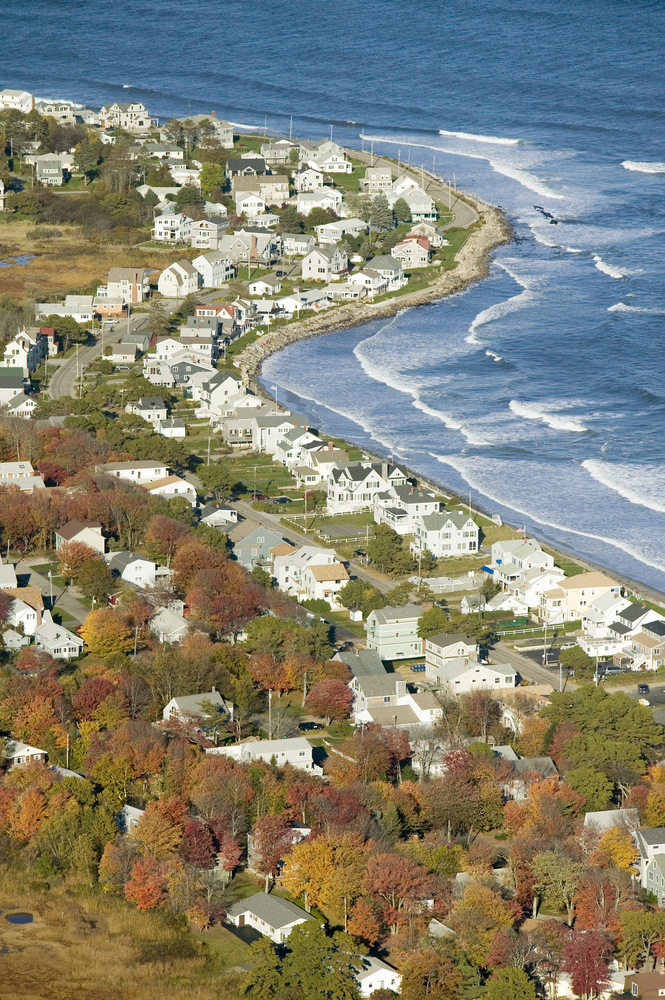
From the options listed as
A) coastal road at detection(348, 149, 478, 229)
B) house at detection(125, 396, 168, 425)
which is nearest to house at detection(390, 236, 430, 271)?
coastal road at detection(348, 149, 478, 229)

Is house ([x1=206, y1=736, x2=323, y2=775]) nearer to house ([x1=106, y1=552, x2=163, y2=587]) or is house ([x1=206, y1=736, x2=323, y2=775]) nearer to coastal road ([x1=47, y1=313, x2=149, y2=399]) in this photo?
house ([x1=106, y1=552, x2=163, y2=587])

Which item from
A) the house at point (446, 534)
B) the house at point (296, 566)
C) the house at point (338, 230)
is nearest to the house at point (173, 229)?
the house at point (338, 230)

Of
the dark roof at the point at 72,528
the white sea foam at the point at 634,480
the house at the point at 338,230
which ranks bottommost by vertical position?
the white sea foam at the point at 634,480

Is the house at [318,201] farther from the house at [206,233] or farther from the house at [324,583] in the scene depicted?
the house at [324,583]

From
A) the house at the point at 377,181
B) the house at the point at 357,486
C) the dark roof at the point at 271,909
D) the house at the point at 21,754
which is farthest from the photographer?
the house at the point at 377,181

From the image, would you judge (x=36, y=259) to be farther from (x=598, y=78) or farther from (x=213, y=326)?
(x=598, y=78)

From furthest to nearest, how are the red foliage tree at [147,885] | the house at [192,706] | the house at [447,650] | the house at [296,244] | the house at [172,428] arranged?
the house at [296,244], the house at [172,428], the house at [447,650], the house at [192,706], the red foliage tree at [147,885]
